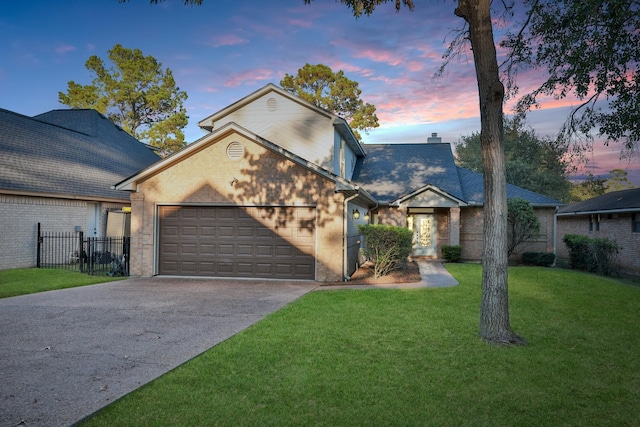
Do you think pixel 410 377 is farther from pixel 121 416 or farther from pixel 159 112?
pixel 159 112

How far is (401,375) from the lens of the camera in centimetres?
506

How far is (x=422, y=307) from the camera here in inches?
354

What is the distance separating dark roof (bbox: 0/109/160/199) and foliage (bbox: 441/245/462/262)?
606 inches

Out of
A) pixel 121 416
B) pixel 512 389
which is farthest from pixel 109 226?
pixel 512 389

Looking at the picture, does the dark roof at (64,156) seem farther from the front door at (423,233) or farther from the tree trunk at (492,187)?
the tree trunk at (492,187)

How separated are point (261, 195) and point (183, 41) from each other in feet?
28.1

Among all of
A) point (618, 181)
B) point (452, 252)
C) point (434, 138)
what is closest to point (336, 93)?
point (434, 138)

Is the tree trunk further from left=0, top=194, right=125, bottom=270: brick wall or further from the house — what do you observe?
left=0, top=194, right=125, bottom=270: brick wall

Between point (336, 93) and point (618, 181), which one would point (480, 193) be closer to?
point (336, 93)

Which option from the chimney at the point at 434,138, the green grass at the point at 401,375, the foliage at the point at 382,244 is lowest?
the green grass at the point at 401,375

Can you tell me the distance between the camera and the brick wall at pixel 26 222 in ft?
48.4

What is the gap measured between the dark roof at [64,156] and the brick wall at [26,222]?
582mm

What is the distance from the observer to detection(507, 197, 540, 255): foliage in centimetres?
1816

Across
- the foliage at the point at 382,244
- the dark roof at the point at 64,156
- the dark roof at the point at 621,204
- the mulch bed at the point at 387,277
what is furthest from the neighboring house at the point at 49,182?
the dark roof at the point at 621,204
